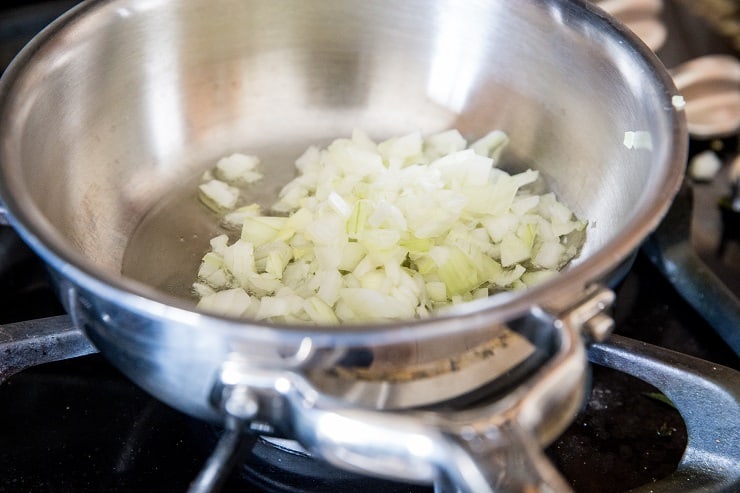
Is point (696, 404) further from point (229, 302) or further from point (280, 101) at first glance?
point (280, 101)

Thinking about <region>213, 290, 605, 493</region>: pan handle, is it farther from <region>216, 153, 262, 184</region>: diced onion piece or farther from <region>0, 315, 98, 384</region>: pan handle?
<region>216, 153, 262, 184</region>: diced onion piece

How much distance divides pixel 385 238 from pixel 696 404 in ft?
1.16

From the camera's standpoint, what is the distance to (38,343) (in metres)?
0.80

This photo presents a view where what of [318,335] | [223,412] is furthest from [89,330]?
[318,335]

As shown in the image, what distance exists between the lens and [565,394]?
23.4 inches

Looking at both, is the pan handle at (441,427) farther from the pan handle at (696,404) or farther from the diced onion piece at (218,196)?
the diced onion piece at (218,196)

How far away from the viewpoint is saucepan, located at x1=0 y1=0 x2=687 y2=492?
0.57 m

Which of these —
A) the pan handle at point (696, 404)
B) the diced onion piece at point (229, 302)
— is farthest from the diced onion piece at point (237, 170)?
the pan handle at point (696, 404)

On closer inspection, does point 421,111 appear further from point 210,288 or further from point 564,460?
point 564,460

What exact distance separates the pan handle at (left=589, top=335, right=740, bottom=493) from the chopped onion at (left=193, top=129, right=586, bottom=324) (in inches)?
5.1

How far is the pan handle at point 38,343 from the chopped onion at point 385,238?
13cm

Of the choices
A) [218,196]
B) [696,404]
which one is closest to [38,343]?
[218,196]

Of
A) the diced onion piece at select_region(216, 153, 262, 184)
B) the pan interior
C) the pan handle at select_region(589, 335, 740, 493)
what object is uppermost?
the pan interior

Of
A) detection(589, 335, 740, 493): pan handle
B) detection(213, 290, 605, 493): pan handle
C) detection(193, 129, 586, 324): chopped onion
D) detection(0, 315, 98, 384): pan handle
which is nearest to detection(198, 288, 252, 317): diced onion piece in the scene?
detection(193, 129, 586, 324): chopped onion
